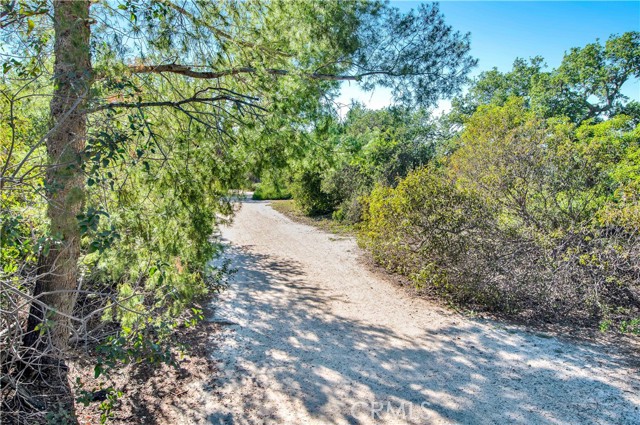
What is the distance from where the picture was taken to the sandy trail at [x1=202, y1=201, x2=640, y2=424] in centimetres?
329

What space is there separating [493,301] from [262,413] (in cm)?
403

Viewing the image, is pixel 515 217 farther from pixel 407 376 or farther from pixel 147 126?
pixel 147 126

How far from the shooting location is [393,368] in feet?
13.3

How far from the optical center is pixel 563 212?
5695 millimetres

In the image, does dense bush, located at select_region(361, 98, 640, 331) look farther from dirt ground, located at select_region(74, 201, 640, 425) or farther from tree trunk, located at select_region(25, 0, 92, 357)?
tree trunk, located at select_region(25, 0, 92, 357)

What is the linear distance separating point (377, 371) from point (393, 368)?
0.20 m

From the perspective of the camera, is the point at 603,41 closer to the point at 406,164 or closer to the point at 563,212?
the point at 406,164

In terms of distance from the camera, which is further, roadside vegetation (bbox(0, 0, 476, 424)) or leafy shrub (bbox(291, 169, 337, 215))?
leafy shrub (bbox(291, 169, 337, 215))

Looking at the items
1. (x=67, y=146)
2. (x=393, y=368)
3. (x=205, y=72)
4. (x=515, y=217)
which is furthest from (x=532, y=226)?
(x=67, y=146)

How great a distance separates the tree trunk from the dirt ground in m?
1.24

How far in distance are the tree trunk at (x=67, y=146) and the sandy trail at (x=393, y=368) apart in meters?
1.74

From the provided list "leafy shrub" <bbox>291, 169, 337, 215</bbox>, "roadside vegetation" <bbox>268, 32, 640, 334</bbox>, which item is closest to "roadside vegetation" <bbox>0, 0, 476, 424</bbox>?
"roadside vegetation" <bbox>268, 32, 640, 334</bbox>

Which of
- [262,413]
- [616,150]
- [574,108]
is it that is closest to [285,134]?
[262,413]

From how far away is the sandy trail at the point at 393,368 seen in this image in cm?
329
